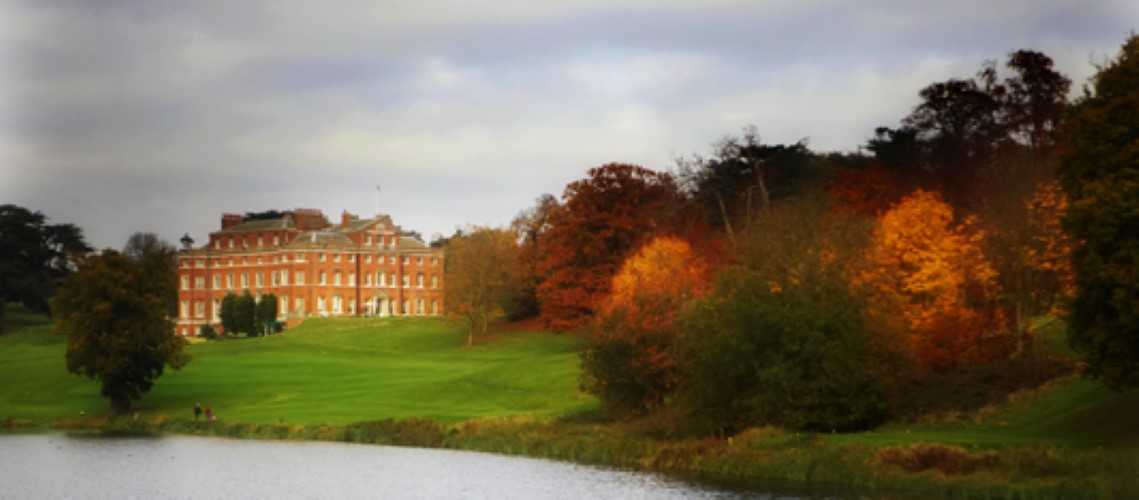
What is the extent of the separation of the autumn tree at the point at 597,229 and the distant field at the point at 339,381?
4.06 metres

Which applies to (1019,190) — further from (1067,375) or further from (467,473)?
(467,473)

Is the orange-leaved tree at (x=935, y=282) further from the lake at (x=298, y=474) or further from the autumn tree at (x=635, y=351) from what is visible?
the lake at (x=298, y=474)

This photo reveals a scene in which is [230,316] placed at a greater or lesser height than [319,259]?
lesser

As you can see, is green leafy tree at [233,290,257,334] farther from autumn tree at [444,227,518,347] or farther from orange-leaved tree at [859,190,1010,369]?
orange-leaved tree at [859,190,1010,369]

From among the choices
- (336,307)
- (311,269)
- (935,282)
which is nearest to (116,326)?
(935,282)

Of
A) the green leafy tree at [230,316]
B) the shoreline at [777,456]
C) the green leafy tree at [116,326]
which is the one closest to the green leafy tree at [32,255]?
the green leafy tree at [230,316]

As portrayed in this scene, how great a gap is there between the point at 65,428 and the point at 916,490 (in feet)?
162

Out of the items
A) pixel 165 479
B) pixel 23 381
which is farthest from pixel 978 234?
pixel 23 381

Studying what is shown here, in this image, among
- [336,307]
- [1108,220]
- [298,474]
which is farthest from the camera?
[336,307]

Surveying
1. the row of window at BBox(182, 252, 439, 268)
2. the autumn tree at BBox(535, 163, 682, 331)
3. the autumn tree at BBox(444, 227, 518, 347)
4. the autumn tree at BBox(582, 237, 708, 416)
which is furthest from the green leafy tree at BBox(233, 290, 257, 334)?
the autumn tree at BBox(582, 237, 708, 416)

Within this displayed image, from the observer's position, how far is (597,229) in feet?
310

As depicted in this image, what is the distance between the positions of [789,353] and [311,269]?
115 meters

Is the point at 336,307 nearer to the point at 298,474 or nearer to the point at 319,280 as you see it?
the point at 319,280

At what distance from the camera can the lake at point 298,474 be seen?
143 ft
